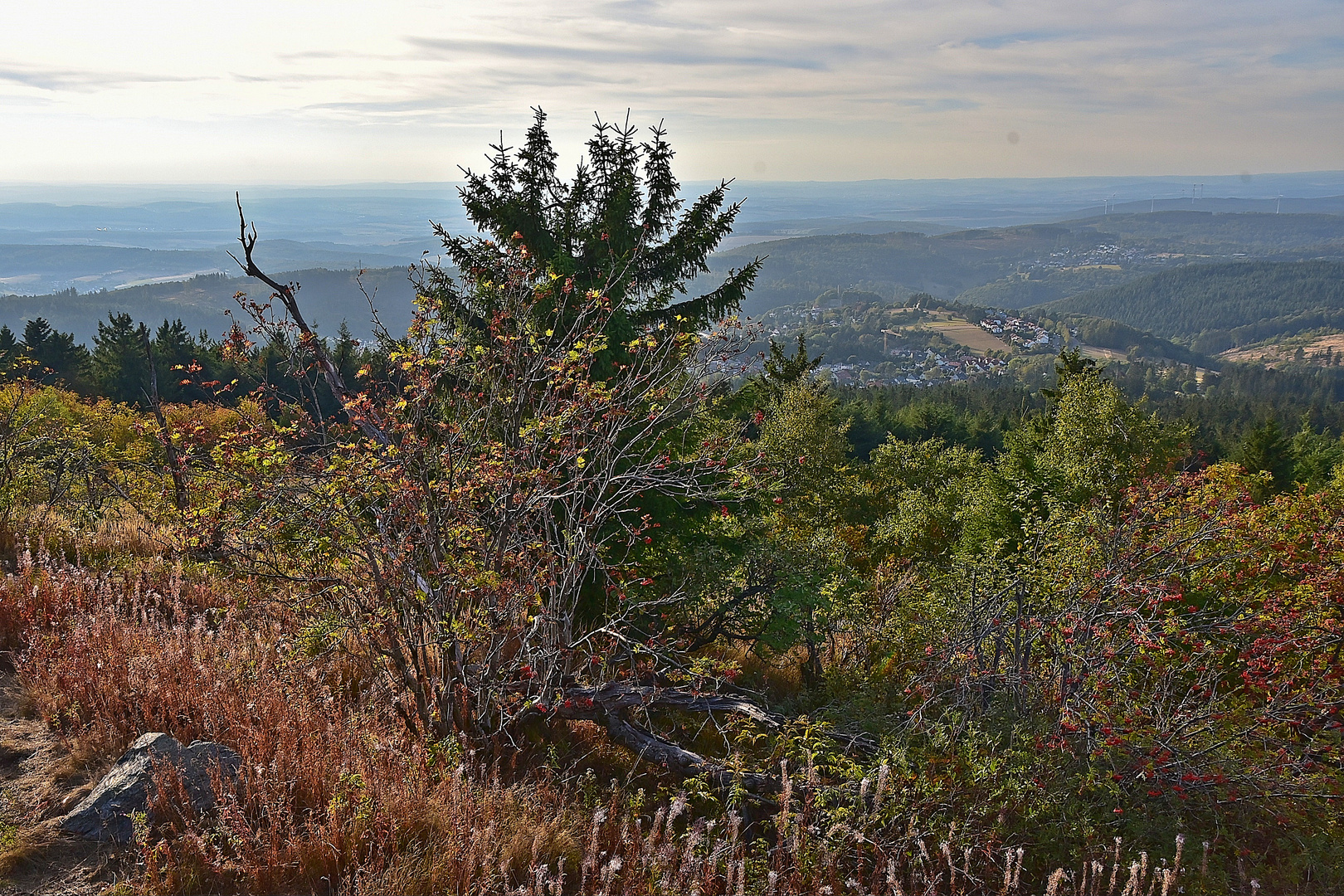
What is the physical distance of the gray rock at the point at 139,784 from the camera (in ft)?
10.8

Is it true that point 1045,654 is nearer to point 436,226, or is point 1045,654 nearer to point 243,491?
point 243,491

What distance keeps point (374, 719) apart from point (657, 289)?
9372 mm

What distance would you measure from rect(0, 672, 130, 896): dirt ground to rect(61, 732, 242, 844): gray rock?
0.24 feet

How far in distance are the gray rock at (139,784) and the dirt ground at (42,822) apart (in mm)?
73

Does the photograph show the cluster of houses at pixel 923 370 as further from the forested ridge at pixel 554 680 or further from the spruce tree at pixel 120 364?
the forested ridge at pixel 554 680

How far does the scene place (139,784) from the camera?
3.42 meters

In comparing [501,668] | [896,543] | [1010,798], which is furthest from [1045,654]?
[896,543]

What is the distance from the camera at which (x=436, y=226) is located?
11.6 m

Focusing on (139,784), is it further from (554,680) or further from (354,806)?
(554,680)

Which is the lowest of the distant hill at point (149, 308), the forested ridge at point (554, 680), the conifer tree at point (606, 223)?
the forested ridge at point (554, 680)

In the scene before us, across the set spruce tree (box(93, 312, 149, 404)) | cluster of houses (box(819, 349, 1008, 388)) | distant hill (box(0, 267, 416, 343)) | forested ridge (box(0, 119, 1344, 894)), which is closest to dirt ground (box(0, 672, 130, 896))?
forested ridge (box(0, 119, 1344, 894))

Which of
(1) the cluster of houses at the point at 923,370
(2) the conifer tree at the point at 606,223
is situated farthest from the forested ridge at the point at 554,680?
(1) the cluster of houses at the point at 923,370

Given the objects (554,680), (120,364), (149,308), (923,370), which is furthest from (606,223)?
(149,308)

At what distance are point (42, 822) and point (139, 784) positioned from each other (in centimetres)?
38
